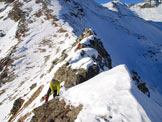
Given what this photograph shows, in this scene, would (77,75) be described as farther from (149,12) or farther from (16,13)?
(149,12)

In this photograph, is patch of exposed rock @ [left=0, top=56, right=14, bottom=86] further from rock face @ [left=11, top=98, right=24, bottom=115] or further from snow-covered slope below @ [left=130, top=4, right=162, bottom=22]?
snow-covered slope below @ [left=130, top=4, right=162, bottom=22]

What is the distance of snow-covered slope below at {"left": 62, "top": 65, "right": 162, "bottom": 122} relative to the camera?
5.26m

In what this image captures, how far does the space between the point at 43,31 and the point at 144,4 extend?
174728 mm

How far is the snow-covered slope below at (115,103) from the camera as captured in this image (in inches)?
207

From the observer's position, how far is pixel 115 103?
5.84m

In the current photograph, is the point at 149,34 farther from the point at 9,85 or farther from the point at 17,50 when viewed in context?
the point at 9,85

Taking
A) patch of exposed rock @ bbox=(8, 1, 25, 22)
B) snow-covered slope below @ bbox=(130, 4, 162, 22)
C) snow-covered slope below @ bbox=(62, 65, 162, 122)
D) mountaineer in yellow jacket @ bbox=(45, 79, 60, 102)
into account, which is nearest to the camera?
snow-covered slope below @ bbox=(62, 65, 162, 122)

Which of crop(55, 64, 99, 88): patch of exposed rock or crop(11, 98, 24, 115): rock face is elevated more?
crop(55, 64, 99, 88): patch of exposed rock

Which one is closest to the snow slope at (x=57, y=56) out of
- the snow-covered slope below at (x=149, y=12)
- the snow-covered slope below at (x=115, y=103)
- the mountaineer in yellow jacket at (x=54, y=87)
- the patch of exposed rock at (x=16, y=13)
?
the snow-covered slope below at (x=115, y=103)

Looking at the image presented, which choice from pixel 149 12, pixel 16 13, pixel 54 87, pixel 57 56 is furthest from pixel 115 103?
pixel 149 12

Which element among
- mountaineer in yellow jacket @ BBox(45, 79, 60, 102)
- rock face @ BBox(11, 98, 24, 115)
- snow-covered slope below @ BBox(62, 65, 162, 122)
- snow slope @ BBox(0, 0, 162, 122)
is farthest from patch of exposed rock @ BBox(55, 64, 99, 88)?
rock face @ BBox(11, 98, 24, 115)

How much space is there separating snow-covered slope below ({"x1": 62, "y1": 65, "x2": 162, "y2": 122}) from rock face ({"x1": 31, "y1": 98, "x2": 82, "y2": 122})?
0.35 metres

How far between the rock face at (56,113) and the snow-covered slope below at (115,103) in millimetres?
348

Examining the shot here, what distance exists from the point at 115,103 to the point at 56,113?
10.2 feet
